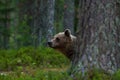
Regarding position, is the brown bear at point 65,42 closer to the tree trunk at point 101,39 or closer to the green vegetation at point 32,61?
the green vegetation at point 32,61

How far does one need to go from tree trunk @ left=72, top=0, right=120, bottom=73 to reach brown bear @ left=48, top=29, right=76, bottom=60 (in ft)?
7.56

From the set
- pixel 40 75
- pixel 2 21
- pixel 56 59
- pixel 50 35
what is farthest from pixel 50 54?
pixel 2 21

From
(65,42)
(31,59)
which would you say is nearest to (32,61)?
(31,59)

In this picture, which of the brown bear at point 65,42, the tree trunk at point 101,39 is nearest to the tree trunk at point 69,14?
the brown bear at point 65,42

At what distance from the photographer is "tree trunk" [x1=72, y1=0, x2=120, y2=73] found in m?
7.34

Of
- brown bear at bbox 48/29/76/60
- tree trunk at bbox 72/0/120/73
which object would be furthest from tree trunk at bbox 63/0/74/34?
tree trunk at bbox 72/0/120/73

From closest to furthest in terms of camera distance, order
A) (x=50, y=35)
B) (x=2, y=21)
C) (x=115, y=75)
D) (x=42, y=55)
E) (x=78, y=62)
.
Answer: (x=115, y=75) < (x=78, y=62) < (x=42, y=55) < (x=50, y=35) < (x=2, y=21)

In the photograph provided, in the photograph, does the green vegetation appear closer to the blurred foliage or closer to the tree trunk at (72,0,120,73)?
the blurred foliage

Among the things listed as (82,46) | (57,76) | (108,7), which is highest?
(108,7)

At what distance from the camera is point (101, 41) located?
24.2 feet

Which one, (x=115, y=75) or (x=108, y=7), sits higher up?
(x=108, y=7)

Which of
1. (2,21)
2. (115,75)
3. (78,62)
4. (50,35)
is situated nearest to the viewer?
(115,75)

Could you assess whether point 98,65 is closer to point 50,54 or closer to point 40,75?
point 40,75

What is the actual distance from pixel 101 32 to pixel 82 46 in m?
0.51
